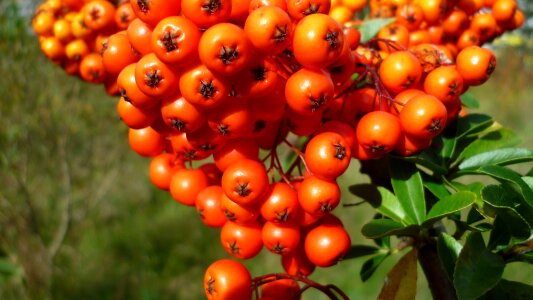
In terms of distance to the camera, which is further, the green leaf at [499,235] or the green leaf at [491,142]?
the green leaf at [491,142]

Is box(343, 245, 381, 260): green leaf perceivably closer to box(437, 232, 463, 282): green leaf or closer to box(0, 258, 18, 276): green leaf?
box(437, 232, 463, 282): green leaf

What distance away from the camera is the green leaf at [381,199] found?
1.53 m

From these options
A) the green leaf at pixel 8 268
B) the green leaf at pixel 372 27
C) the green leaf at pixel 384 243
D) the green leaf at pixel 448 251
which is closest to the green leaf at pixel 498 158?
the green leaf at pixel 448 251

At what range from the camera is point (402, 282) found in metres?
1.49

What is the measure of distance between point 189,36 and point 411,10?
1.05 metres

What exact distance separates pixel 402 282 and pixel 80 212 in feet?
19.2

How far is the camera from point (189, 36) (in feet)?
3.75

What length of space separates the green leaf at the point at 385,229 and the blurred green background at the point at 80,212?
3857mm

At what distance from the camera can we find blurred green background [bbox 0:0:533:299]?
200 inches

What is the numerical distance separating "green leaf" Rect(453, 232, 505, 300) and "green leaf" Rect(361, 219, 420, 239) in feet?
0.61

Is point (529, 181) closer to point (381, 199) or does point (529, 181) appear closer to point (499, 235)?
point (499, 235)

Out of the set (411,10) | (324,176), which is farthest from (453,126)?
(324,176)

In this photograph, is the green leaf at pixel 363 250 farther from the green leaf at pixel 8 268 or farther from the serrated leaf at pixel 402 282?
the green leaf at pixel 8 268

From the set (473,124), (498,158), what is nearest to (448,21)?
(473,124)
